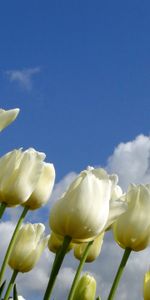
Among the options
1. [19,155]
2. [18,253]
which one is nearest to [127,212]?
[19,155]

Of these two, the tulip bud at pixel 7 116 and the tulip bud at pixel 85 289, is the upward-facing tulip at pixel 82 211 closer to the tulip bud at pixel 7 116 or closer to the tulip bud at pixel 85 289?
the tulip bud at pixel 7 116

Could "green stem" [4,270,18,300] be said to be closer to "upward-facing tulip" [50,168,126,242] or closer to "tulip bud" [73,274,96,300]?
"tulip bud" [73,274,96,300]

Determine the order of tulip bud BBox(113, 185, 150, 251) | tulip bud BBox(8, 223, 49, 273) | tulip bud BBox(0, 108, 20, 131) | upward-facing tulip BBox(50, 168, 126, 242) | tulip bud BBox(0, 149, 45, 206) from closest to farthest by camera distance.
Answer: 1. upward-facing tulip BBox(50, 168, 126, 242)
2. tulip bud BBox(0, 108, 20, 131)
3. tulip bud BBox(113, 185, 150, 251)
4. tulip bud BBox(0, 149, 45, 206)
5. tulip bud BBox(8, 223, 49, 273)

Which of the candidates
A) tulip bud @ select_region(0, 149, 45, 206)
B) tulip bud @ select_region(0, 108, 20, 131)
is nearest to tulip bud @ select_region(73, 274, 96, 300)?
tulip bud @ select_region(0, 149, 45, 206)

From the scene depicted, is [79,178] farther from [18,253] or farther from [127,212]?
[18,253]

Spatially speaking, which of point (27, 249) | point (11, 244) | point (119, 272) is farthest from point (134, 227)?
point (27, 249)

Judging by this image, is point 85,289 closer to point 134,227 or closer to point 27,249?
point 134,227
